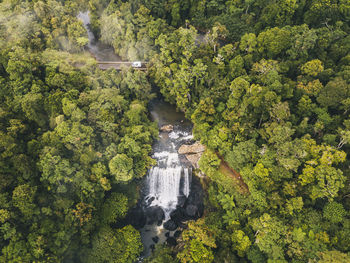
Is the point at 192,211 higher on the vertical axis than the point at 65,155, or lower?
lower

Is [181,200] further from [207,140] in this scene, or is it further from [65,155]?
[65,155]

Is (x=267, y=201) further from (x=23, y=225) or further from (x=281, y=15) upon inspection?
(x=281, y=15)

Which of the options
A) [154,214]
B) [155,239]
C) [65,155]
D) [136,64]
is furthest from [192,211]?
[136,64]

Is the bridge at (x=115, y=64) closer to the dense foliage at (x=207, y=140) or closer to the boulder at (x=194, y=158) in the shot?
the dense foliage at (x=207, y=140)

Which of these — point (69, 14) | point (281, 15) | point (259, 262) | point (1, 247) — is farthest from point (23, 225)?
point (281, 15)

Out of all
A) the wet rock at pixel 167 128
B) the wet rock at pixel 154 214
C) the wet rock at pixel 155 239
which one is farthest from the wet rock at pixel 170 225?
the wet rock at pixel 167 128

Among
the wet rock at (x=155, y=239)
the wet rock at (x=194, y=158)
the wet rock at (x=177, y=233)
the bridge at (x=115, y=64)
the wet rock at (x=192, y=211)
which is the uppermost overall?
the bridge at (x=115, y=64)

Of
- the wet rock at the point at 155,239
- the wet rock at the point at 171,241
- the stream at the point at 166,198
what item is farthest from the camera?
the stream at the point at 166,198
